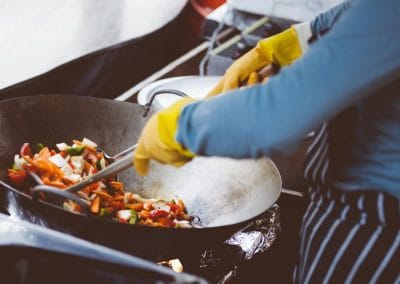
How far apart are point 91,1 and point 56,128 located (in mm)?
1075

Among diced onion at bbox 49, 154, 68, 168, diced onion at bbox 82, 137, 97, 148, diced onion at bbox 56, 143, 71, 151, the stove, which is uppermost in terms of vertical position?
the stove

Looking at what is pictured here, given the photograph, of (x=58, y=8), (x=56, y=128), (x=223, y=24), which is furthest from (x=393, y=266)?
(x=223, y=24)

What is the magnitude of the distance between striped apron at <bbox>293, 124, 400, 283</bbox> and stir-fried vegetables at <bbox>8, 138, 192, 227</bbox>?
0.46m

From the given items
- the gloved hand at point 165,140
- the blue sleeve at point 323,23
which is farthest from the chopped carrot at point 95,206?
the blue sleeve at point 323,23

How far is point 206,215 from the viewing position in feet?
6.41

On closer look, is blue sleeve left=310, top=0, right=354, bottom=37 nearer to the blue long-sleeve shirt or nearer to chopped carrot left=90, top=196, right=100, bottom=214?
the blue long-sleeve shirt

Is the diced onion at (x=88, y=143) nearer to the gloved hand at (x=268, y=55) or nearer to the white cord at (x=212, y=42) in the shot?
the gloved hand at (x=268, y=55)

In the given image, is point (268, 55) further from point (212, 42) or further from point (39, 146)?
point (212, 42)

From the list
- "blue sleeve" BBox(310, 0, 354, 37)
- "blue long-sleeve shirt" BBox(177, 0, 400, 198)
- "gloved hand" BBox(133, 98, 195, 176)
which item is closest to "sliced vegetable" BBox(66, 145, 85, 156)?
"gloved hand" BBox(133, 98, 195, 176)

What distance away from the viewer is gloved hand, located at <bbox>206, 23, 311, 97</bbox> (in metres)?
1.84

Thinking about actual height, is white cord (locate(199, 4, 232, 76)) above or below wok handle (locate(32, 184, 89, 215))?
below

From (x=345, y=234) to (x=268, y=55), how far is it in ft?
2.34

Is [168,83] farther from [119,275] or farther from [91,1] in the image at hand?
[119,275]

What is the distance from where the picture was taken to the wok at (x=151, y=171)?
1.61 meters
